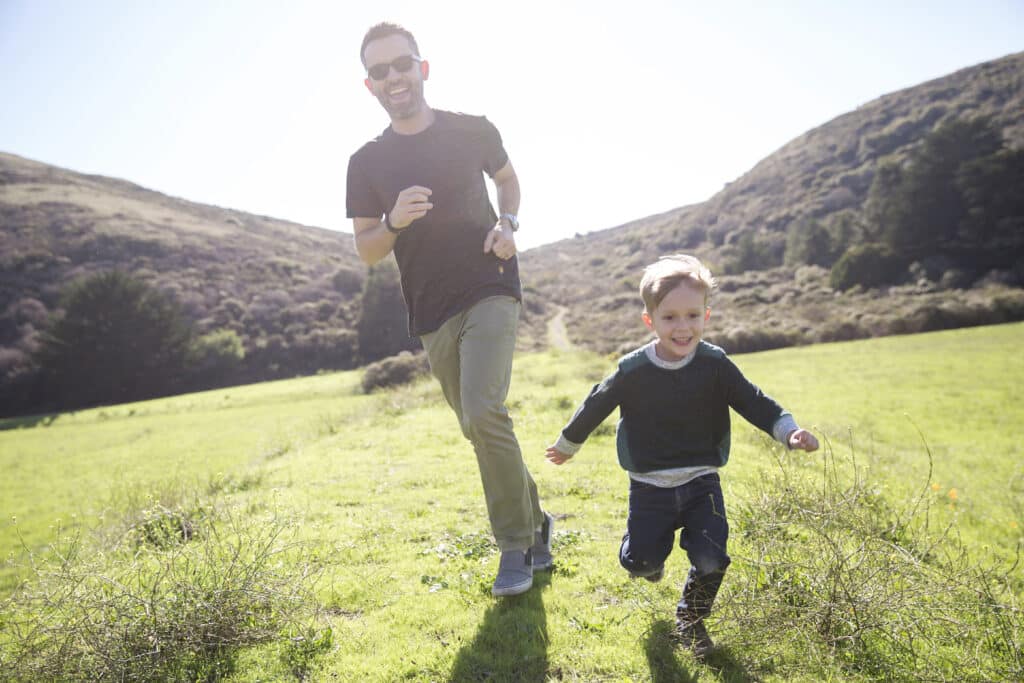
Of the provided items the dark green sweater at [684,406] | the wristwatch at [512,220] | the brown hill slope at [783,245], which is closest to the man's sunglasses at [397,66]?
the wristwatch at [512,220]

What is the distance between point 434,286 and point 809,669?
9.00ft

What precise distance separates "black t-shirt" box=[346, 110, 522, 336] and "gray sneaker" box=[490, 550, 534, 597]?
144 cm

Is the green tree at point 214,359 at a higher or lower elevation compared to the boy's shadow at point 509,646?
lower

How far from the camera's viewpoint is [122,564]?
3811 mm

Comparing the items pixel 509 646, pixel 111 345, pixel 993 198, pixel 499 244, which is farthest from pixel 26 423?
pixel 993 198

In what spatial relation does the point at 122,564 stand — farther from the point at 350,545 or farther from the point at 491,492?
the point at 491,492

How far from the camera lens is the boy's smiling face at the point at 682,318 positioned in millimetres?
2855

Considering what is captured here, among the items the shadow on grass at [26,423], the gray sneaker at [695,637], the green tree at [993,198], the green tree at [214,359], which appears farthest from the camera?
the green tree at [993,198]

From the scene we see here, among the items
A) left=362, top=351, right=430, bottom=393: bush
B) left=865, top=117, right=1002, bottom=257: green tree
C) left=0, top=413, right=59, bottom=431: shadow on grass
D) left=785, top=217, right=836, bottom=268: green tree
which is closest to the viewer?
left=362, top=351, right=430, bottom=393: bush

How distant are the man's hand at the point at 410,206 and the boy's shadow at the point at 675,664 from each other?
2.58 metres

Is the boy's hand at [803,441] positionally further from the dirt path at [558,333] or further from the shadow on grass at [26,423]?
the dirt path at [558,333]

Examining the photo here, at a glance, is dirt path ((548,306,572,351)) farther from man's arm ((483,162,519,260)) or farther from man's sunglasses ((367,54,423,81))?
man's sunglasses ((367,54,423,81))

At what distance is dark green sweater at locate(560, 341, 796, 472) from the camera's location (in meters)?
2.93

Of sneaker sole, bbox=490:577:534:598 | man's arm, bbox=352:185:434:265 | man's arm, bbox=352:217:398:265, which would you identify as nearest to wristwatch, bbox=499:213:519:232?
man's arm, bbox=352:185:434:265
